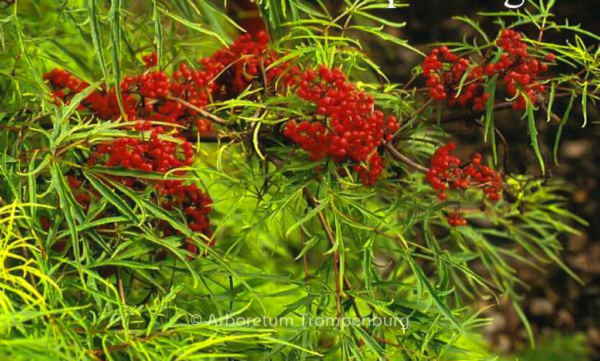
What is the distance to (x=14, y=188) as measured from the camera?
58 cm

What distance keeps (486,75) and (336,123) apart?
4.5 inches

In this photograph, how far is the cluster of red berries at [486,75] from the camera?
66 centimetres

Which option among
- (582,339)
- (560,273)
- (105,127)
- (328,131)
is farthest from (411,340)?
(560,273)

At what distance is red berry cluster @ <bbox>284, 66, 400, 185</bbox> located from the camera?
0.64m

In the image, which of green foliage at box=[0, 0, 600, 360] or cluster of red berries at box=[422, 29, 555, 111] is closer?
green foliage at box=[0, 0, 600, 360]

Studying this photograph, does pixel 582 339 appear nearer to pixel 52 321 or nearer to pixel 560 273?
pixel 560 273

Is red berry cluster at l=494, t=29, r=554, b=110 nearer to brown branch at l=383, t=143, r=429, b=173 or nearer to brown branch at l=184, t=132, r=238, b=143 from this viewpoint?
brown branch at l=383, t=143, r=429, b=173

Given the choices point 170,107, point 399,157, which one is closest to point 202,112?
point 170,107

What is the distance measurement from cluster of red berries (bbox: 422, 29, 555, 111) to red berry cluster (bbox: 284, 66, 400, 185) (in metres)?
0.06

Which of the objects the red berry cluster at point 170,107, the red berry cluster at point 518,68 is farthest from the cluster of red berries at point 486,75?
the red berry cluster at point 170,107

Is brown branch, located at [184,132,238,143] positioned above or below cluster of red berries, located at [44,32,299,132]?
below

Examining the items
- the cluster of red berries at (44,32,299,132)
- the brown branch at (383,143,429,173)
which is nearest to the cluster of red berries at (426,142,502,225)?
the brown branch at (383,143,429,173)

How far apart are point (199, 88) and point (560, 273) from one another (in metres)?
1.52

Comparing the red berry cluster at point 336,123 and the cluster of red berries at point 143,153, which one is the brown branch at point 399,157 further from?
the cluster of red berries at point 143,153
